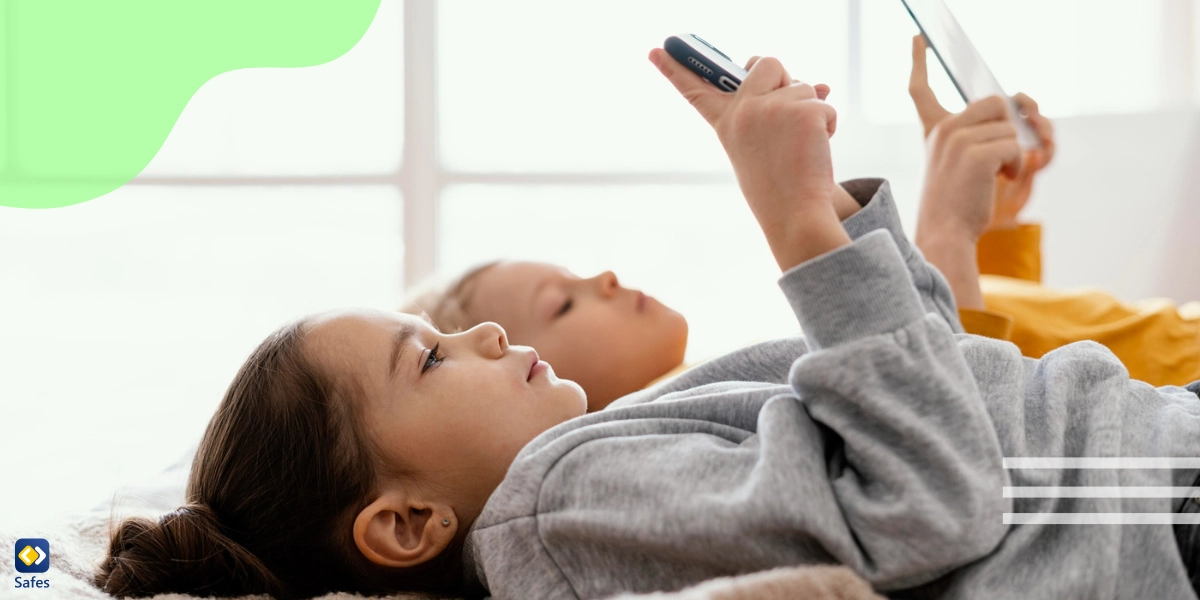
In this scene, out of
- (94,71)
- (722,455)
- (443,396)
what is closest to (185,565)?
(443,396)

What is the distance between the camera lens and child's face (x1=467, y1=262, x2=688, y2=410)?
1.05 meters

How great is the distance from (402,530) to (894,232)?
20.4 inches

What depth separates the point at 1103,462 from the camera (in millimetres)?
533

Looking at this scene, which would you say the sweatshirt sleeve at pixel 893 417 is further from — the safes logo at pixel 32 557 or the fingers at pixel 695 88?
the safes logo at pixel 32 557

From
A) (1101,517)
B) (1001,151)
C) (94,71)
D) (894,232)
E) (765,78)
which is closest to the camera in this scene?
(1101,517)

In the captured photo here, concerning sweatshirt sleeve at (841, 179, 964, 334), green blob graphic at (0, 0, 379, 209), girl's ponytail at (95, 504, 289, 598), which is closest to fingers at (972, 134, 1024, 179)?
sweatshirt sleeve at (841, 179, 964, 334)

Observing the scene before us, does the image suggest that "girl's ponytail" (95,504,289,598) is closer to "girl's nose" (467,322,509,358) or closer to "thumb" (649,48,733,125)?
"girl's nose" (467,322,509,358)

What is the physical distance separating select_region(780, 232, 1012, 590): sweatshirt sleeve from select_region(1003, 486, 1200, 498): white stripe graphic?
3 cm

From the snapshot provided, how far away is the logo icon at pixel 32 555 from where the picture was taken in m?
0.66

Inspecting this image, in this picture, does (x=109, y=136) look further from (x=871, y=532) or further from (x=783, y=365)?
(x=871, y=532)

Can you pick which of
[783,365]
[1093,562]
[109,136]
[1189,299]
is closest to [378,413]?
[783,365]

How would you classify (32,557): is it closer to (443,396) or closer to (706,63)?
(443,396)

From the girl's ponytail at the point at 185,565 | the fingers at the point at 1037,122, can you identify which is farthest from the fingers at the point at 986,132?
the girl's ponytail at the point at 185,565

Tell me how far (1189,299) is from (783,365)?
3.95 feet
